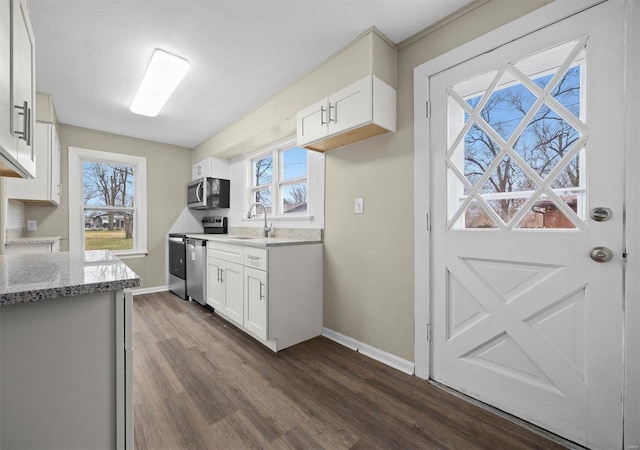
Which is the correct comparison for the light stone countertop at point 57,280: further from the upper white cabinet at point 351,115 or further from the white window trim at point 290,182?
the white window trim at point 290,182

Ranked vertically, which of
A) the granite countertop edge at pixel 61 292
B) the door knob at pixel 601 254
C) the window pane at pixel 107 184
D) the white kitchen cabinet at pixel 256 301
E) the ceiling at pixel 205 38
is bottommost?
the white kitchen cabinet at pixel 256 301

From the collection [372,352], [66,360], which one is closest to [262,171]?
[372,352]

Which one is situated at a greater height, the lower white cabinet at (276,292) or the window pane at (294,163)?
the window pane at (294,163)

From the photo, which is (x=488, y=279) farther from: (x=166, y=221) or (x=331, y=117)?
(x=166, y=221)

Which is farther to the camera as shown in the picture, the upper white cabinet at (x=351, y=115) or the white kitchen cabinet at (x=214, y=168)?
the white kitchen cabinet at (x=214, y=168)

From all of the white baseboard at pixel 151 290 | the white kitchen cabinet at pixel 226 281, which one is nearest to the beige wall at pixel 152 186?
the white baseboard at pixel 151 290

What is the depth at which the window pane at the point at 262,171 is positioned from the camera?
3716 millimetres

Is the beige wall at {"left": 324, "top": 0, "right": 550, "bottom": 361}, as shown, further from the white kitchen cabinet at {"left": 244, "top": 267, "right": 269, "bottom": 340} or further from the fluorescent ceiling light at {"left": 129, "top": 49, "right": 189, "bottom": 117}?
the fluorescent ceiling light at {"left": 129, "top": 49, "right": 189, "bottom": 117}

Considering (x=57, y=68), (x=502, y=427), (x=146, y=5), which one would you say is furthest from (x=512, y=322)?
(x=57, y=68)

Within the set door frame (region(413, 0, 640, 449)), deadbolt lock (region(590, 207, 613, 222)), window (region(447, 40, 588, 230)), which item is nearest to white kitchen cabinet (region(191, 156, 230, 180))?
door frame (region(413, 0, 640, 449))

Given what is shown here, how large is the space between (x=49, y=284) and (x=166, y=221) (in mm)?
4066

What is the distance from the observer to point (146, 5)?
5.75 feet

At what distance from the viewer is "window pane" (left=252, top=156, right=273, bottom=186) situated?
146 inches

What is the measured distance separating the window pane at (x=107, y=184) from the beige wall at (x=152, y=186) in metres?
0.24
